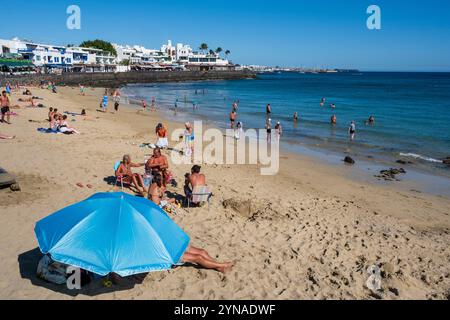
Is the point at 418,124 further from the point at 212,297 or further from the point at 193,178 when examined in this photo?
the point at 212,297

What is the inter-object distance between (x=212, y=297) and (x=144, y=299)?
3.06 feet

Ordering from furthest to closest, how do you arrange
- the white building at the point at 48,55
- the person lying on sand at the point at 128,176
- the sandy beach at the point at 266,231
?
the white building at the point at 48,55
the person lying on sand at the point at 128,176
the sandy beach at the point at 266,231

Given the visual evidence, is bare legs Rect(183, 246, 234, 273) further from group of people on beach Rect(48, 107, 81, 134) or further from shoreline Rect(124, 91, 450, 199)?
group of people on beach Rect(48, 107, 81, 134)

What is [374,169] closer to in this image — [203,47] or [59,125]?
[59,125]

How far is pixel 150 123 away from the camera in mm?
23625

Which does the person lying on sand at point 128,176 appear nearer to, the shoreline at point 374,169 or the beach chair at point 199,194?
the beach chair at point 199,194

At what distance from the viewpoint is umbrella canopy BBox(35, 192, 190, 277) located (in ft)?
15.4

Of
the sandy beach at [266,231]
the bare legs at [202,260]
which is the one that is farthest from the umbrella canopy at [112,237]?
the sandy beach at [266,231]

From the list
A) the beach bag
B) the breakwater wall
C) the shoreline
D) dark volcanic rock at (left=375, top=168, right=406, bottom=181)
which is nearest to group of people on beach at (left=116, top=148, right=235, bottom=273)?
the beach bag

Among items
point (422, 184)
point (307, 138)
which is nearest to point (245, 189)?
point (422, 184)

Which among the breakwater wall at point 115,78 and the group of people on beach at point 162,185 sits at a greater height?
the breakwater wall at point 115,78

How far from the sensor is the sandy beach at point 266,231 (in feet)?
18.2

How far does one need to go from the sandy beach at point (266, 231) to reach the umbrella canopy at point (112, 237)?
2.45ft

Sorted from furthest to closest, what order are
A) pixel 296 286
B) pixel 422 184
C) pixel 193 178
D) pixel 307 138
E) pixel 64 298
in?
pixel 307 138, pixel 422 184, pixel 193 178, pixel 296 286, pixel 64 298
